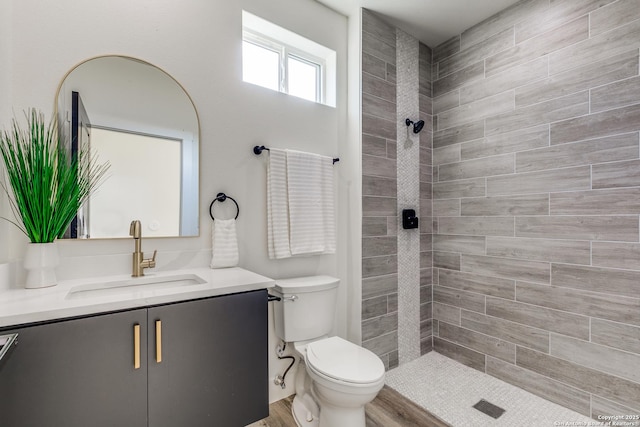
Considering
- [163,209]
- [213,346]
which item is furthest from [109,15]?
[213,346]

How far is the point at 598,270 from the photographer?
1.75 m

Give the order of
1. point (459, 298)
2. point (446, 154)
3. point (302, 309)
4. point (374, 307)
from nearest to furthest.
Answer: point (302, 309) → point (374, 307) → point (459, 298) → point (446, 154)

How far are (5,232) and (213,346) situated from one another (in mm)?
985

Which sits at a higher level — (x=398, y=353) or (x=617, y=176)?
(x=617, y=176)

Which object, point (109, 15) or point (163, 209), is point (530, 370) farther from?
point (109, 15)

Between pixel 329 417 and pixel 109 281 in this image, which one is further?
pixel 329 417

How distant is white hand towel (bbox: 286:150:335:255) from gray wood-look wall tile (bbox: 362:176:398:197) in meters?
0.26

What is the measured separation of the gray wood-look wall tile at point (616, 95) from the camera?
5.39 ft

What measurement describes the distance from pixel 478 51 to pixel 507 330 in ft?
6.89

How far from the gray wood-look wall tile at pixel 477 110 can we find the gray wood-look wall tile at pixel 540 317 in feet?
4.54

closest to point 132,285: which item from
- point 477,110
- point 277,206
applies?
point 277,206

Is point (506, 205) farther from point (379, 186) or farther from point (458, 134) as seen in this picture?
point (379, 186)

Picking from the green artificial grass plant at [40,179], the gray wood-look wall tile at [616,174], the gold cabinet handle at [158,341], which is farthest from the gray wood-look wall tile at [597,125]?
the green artificial grass plant at [40,179]

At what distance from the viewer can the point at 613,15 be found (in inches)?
67.6
